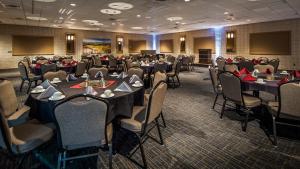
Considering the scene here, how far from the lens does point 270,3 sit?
7285 mm

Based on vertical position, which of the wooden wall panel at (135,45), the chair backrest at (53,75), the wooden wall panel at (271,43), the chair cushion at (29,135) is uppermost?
the wooden wall panel at (135,45)

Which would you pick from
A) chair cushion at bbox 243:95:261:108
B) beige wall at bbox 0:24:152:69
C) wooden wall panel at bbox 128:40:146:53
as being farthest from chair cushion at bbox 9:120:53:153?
wooden wall panel at bbox 128:40:146:53

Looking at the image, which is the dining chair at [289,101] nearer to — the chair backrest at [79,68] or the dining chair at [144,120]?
the dining chair at [144,120]

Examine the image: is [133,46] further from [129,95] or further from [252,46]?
[129,95]

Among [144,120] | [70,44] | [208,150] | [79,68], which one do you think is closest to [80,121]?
[144,120]

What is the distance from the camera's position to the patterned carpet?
2388mm

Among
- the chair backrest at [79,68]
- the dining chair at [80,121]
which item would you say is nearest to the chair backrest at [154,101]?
the dining chair at [80,121]

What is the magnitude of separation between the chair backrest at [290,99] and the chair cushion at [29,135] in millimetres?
2889

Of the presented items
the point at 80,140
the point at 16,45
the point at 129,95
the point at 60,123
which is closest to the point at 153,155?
the point at 129,95

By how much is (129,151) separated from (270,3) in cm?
758

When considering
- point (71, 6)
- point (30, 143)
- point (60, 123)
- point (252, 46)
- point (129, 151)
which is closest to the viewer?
point (60, 123)

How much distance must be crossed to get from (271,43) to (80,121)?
13408 millimetres

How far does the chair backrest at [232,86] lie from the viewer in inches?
128

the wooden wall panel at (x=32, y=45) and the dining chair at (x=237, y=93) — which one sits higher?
Answer: the wooden wall panel at (x=32, y=45)
